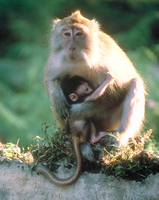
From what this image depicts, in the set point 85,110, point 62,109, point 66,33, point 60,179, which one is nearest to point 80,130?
point 85,110

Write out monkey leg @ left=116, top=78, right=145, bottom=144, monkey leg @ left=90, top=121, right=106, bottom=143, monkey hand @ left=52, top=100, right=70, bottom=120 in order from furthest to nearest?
1. monkey hand @ left=52, top=100, right=70, bottom=120
2. monkey leg @ left=116, top=78, right=145, bottom=144
3. monkey leg @ left=90, top=121, right=106, bottom=143

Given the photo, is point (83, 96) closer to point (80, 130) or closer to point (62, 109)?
point (62, 109)

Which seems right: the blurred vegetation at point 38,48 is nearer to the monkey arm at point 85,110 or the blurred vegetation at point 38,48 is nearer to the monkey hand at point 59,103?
the monkey hand at point 59,103

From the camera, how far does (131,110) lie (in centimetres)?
402

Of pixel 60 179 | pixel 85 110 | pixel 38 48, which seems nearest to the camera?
pixel 60 179

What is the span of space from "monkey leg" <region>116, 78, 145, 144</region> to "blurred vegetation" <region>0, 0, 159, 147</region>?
3030 millimetres

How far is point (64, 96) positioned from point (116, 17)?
5313mm

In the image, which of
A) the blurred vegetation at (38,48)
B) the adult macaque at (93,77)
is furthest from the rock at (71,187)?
the blurred vegetation at (38,48)

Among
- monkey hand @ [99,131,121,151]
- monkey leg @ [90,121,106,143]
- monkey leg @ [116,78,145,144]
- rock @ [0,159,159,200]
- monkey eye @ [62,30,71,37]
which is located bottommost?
rock @ [0,159,159,200]

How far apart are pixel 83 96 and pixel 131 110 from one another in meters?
0.62

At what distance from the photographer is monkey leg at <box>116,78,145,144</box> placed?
3.96 meters

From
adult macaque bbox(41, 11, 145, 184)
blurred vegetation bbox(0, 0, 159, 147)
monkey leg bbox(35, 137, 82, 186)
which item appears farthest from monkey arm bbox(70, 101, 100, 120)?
blurred vegetation bbox(0, 0, 159, 147)

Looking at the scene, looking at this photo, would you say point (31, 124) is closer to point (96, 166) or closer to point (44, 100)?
point (44, 100)

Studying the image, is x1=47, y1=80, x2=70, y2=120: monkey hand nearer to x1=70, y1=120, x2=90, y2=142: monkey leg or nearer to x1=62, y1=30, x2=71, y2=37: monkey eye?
x1=70, y1=120, x2=90, y2=142: monkey leg
